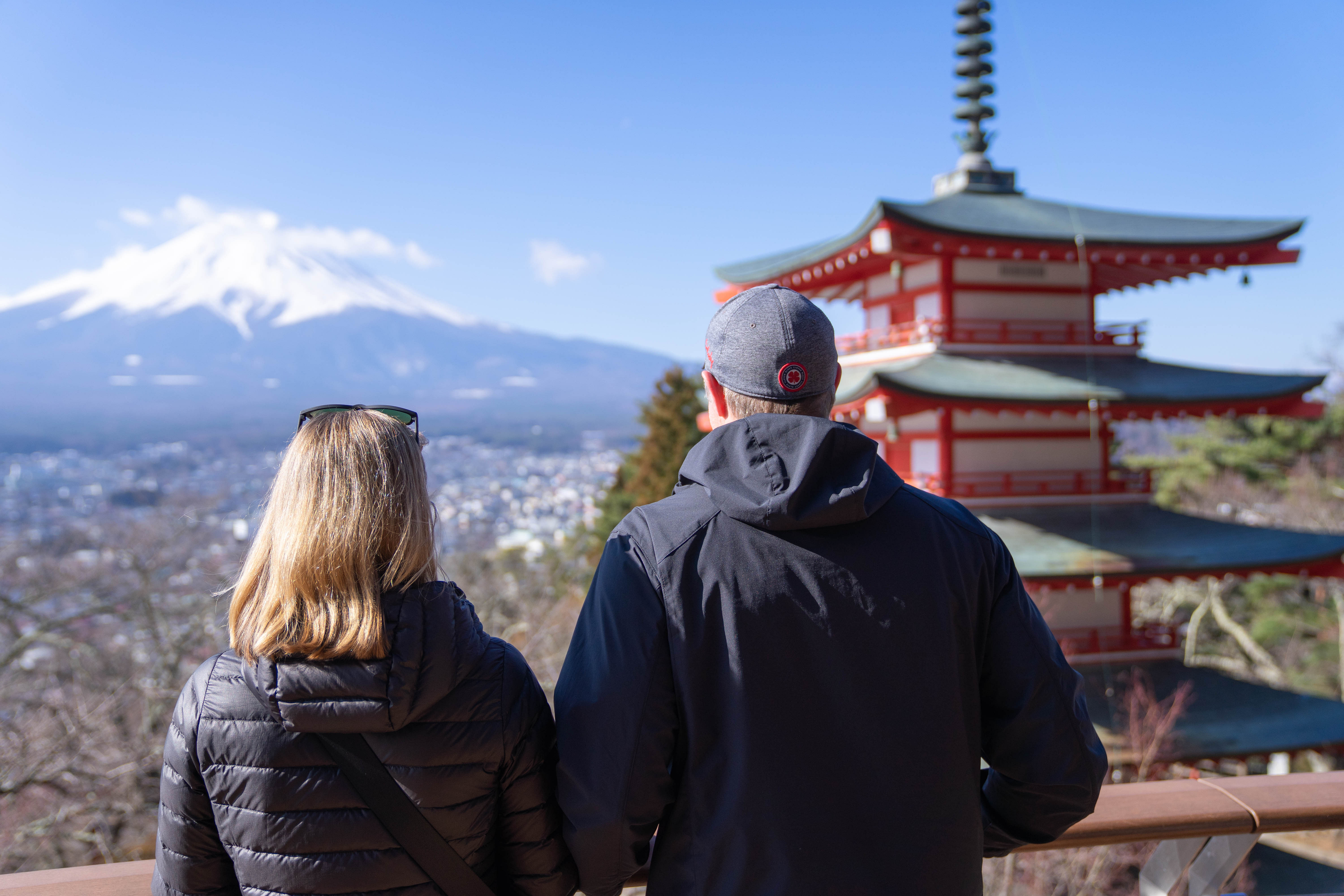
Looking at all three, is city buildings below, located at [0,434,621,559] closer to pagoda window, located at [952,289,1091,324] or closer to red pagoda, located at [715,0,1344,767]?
red pagoda, located at [715,0,1344,767]

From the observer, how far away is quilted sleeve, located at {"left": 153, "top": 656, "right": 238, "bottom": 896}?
122cm

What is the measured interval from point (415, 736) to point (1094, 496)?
32.7 ft

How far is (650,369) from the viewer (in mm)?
134000

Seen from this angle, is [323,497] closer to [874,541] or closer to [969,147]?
[874,541]

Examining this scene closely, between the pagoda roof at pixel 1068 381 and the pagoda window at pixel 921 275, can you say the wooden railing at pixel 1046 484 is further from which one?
the pagoda window at pixel 921 275

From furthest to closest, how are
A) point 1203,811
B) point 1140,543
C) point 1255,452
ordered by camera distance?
point 1255,452, point 1140,543, point 1203,811

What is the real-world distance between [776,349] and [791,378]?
50 millimetres

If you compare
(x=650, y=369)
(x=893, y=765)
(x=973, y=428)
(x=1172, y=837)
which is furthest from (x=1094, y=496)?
(x=650, y=369)

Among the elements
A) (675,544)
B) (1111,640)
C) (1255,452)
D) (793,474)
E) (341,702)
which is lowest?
(1111,640)

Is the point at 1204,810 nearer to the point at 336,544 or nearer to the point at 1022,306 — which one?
the point at 336,544

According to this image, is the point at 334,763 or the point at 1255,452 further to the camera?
the point at 1255,452

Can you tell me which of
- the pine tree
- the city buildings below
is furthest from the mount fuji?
the pine tree

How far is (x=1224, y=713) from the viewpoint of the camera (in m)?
8.82

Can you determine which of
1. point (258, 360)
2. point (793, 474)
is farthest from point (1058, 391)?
point (258, 360)
